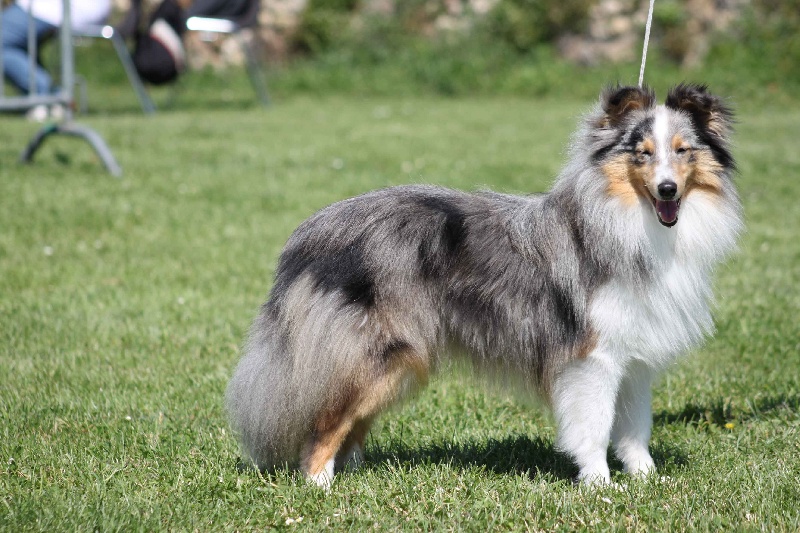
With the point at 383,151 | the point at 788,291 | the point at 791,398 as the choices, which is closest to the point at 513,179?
the point at 383,151

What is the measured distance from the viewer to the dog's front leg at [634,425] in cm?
378

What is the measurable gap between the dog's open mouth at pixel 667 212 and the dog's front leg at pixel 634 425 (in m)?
0.67

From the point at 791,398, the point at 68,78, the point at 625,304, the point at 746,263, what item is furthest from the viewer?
the point at 68,78

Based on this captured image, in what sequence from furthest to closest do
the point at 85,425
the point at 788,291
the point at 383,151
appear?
the point at 383,151
the point at 788,291
the point at 85,425

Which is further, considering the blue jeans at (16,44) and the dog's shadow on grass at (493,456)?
the blue jeans at (16,44)

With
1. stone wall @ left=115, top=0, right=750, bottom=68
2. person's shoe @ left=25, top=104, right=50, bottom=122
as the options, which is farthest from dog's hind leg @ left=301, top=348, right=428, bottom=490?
stone wall @ left=115, top=0, right=750, bottom=68

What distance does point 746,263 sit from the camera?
7.32m

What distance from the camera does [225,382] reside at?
16.2ft

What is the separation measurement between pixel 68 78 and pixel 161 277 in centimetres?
382

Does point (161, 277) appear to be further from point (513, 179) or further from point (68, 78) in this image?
point (513, 179)

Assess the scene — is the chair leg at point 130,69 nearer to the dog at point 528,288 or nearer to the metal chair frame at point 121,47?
the metal chair frame at point 121,47

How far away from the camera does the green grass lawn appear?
3439 mm

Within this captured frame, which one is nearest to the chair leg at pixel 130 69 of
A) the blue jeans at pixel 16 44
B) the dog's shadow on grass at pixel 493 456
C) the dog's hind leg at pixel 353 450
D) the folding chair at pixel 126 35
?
the folding chair at pixel 126 35

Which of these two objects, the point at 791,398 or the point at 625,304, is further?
the point at 791,398
